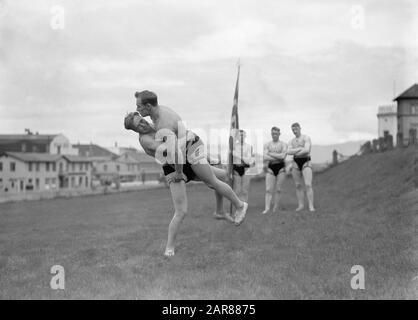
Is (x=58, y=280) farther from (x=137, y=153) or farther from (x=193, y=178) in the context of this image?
(x=137, y=153)

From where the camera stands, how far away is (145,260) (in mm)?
7309

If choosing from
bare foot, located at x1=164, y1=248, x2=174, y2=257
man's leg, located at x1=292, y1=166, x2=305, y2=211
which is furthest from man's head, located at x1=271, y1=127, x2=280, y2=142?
bare foot, located at x1=164, y1=248, x2=174, y2=257

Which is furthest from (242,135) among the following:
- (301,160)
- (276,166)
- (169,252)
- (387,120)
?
(387,120)

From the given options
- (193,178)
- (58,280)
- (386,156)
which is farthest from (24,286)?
(386,156)

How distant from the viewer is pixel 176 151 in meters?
6.55

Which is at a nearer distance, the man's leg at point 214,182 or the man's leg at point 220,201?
the man's leg at point 214,182

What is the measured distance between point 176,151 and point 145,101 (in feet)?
2.66

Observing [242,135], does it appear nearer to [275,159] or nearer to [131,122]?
[275,159]

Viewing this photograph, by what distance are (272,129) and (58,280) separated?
29.1ft

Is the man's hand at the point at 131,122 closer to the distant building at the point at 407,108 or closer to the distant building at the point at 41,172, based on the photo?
the distant building at the point at 407,108

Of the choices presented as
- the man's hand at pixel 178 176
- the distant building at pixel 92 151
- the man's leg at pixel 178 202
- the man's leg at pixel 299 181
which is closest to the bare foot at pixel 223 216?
the man's leg at pixel 178 202

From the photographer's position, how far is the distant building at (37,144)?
75.7 m

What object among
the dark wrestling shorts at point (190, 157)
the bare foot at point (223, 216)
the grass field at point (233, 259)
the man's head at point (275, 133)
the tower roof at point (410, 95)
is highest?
the tower roof at point (410, 95)

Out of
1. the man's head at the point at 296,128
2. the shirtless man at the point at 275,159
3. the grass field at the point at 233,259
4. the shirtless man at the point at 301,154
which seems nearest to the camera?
the grass field at the point at 233,259
